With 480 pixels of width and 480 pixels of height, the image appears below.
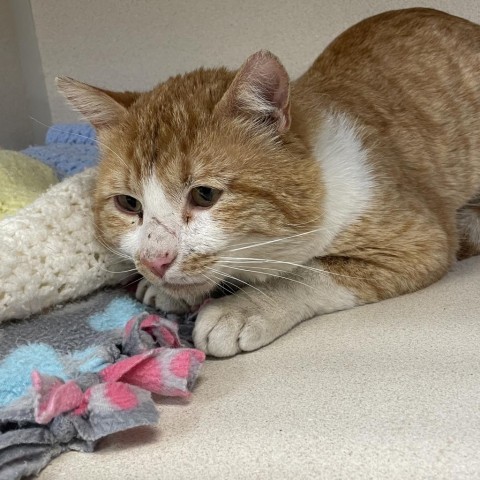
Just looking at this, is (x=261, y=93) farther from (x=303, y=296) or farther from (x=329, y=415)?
(x=329, y=415)

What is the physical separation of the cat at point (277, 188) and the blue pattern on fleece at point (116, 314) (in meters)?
0.04

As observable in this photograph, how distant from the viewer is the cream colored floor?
94 cm

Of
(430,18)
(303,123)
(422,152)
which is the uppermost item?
(430,18)

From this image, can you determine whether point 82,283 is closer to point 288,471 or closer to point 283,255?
point 283,255

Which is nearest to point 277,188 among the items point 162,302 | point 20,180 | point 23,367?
point 162,302

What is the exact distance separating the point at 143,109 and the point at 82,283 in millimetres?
415

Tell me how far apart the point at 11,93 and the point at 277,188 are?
1.98 metres

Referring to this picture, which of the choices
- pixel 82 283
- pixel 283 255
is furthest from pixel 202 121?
pixel 82 283

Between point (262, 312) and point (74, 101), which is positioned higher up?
point (74, 101)

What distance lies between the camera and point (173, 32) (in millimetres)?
2883

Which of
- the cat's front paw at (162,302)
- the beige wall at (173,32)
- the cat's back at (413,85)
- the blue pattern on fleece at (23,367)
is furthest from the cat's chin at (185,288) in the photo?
the beige wall at (173,32)

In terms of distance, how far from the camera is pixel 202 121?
1.42m

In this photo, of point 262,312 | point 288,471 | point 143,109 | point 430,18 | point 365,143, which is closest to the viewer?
point 288,471

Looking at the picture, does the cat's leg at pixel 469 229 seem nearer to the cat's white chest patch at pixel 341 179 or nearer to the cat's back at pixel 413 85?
the cat's back at pixel 413 85
